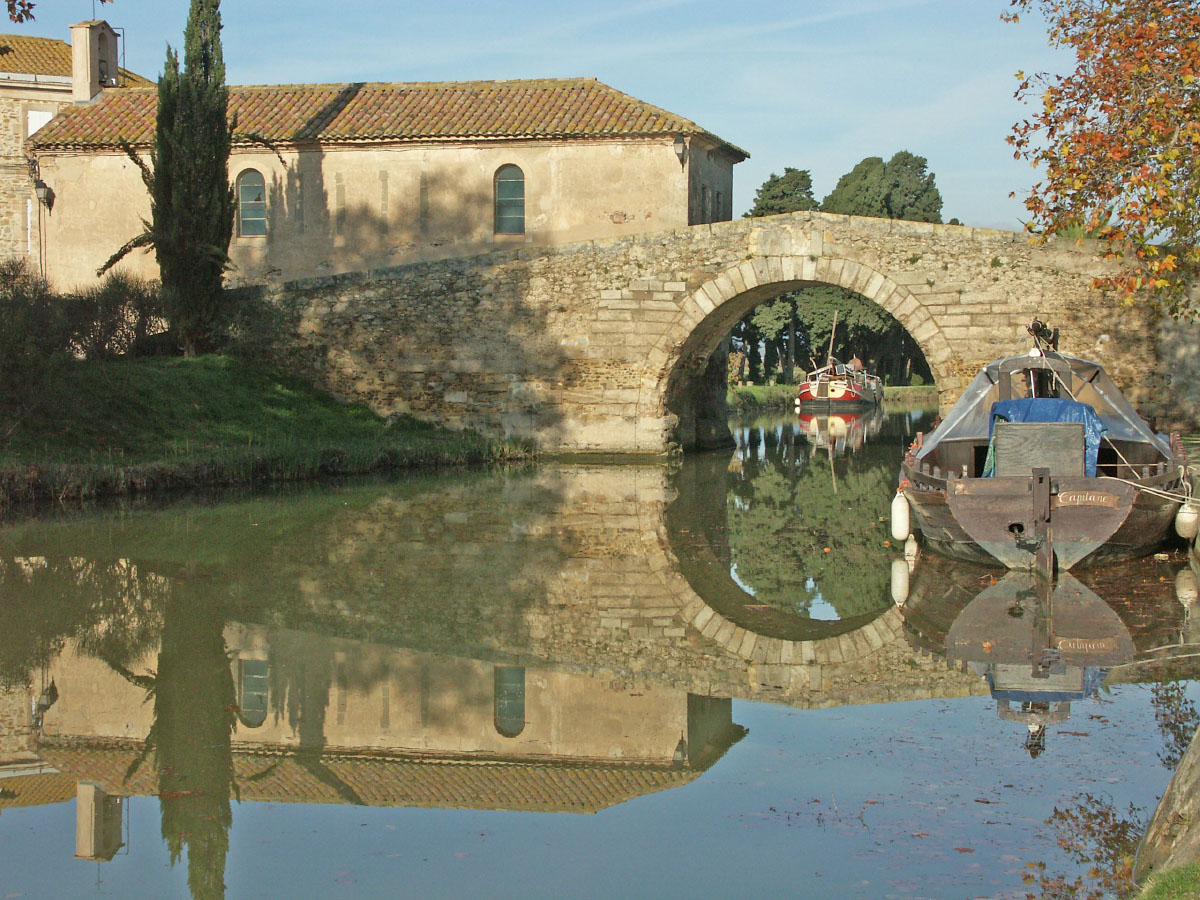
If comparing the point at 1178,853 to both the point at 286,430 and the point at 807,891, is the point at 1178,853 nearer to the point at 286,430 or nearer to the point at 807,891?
the point at 807,891

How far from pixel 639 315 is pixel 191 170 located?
25.9 feet

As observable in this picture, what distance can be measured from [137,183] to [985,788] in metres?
23.9

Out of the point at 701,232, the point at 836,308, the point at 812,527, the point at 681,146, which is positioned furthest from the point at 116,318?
the point at 836,308

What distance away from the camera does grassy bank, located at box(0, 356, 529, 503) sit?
54.9 ft

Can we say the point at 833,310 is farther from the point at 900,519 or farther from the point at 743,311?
the point at 900,519

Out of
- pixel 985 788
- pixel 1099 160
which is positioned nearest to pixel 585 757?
pixel 985 788

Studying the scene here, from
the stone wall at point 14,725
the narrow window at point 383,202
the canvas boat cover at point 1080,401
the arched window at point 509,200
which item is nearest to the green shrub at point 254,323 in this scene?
the narrow window at point 383,202

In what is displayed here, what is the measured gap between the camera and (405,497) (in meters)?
17.2

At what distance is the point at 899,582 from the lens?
1141 cm

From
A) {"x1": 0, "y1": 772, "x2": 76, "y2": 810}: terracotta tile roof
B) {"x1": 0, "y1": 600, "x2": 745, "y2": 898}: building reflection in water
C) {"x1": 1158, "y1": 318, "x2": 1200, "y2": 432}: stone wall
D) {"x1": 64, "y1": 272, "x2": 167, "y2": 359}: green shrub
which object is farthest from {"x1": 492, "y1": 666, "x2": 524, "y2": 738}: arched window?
{"x1": 1158, "y1": 318, "x2": 1200, "y2": 432}: stone wall

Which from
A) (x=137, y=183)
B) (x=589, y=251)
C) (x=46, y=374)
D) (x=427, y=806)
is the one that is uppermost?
(x=137, y=183)

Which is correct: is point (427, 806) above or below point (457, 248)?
below

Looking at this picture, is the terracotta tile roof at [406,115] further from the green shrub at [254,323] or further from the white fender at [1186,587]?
the white fender at [1186,587]

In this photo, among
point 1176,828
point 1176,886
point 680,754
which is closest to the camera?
point 1176,886
